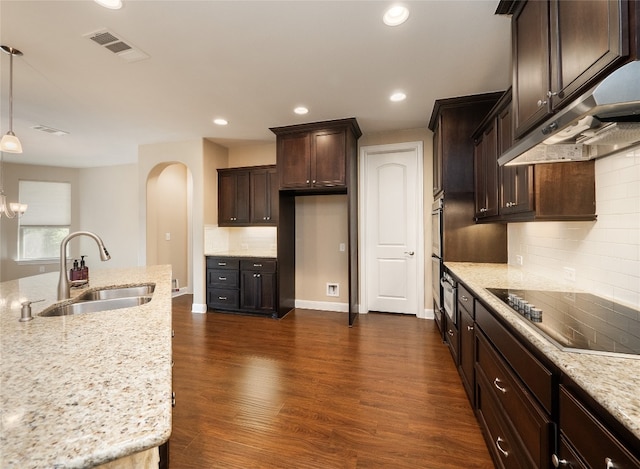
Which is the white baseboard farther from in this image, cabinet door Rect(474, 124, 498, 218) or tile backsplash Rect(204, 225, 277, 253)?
cabinet door Rect(474, 124, 498, 218)

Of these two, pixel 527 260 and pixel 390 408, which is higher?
pixel 527 260

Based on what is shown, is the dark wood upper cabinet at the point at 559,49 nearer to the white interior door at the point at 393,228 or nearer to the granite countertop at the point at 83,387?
the granite countertop at the point at 83,387

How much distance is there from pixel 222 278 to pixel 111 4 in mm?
3346


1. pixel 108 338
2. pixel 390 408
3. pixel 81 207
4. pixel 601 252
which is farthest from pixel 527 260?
pixel 81 207

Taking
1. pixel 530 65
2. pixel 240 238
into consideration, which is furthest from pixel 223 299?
pixel 530 65

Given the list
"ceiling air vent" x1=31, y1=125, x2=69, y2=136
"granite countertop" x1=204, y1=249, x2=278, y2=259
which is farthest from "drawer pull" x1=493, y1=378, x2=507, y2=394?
"ceiling air vent" x1=31, y1=125, x2=69, y2=136

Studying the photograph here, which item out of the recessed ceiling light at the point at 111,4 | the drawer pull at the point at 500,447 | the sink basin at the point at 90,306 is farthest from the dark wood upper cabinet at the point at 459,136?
the sink basin at the point at 90,306

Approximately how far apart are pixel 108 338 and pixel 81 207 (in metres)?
7.52

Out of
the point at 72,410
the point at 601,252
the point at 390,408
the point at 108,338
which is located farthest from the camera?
the point at 390,408

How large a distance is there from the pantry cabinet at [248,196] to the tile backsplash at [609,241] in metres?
3.34

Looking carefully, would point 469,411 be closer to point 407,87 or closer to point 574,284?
point 574,284

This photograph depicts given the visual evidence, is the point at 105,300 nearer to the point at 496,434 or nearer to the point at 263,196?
the point at 496,434

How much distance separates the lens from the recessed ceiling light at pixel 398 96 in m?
2.92

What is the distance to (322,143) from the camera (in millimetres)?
3742
